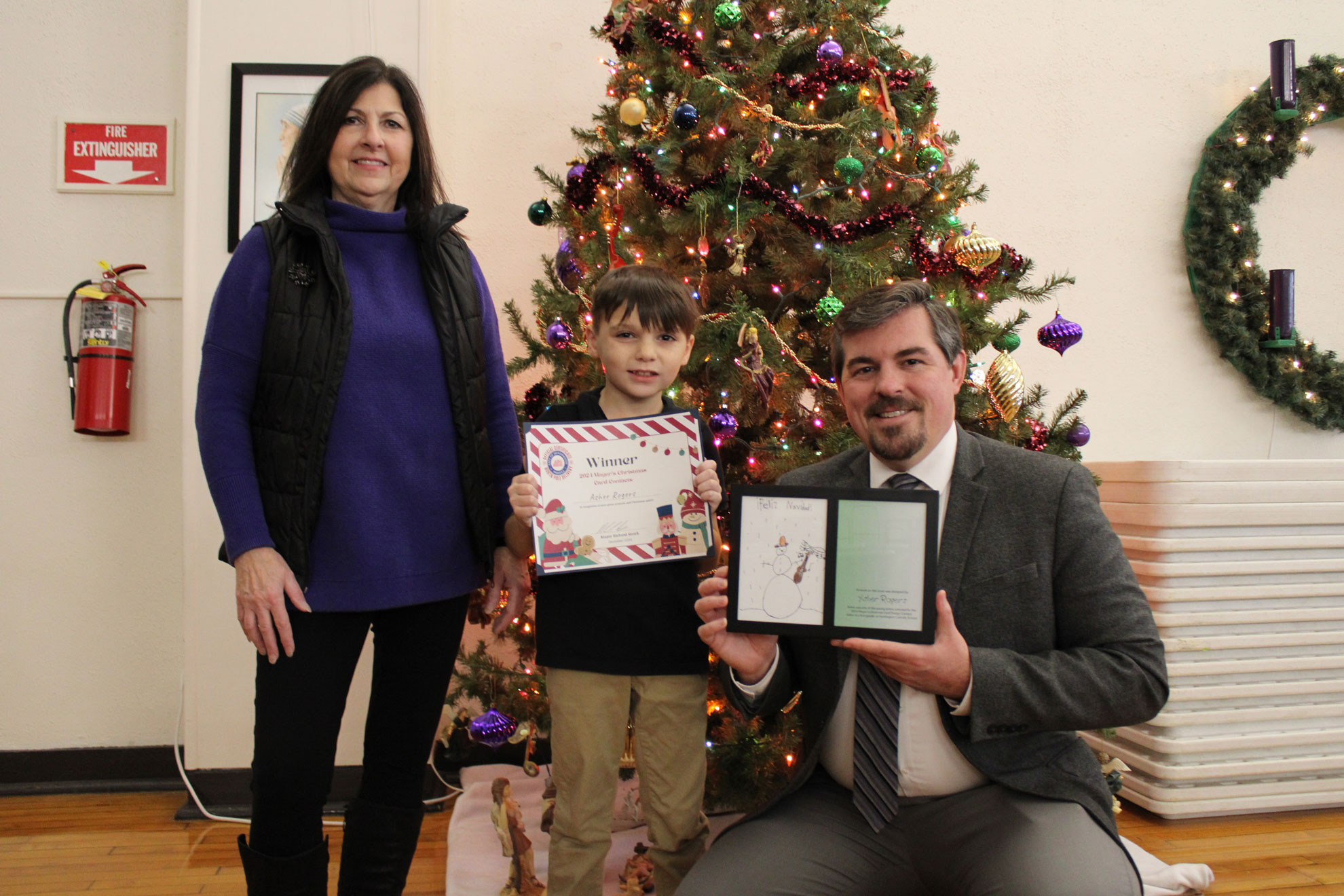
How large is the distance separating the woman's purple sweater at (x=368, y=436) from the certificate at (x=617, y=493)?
165 millimetres

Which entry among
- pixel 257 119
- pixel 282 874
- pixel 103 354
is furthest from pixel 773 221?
pixel 103 354

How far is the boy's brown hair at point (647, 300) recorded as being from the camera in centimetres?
168

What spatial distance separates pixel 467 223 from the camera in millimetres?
3178

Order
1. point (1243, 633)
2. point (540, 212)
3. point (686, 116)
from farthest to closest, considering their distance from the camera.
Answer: point (1243, 633), point (540, 212), point (686, 116)

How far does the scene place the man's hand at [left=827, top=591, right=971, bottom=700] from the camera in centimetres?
125

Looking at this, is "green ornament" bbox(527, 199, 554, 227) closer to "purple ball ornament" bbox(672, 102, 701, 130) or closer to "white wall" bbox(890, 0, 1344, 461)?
"purple ball ornament" bbox(672, 102, 701, 130)

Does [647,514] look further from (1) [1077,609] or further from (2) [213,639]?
(2) [213,639]

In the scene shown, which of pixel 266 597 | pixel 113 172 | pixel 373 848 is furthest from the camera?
pixel 113 172

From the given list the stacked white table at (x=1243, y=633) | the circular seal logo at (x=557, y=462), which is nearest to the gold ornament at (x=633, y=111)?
the circular seal logo at (x=557, y=462)

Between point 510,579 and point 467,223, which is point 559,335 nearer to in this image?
point 510,579

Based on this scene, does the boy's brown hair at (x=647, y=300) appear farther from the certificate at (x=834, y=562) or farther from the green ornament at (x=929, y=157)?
the green ornament at (x=929, y=157)

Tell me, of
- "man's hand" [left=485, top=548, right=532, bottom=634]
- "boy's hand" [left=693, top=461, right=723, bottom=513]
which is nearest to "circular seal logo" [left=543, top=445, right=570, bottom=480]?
"man's hand" [left=485, top=548, right=532, bottom=634]

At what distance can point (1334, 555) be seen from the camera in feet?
9.11

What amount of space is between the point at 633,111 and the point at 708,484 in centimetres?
124
